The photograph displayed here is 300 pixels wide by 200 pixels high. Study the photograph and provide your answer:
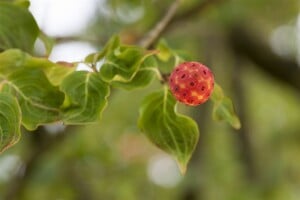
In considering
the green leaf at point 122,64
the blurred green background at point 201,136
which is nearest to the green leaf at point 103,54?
the green leaf at point 122,64

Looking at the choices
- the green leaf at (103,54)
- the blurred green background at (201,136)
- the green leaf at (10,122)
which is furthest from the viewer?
the blurred green background at (201,136)

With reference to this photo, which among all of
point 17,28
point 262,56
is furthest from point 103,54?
point 262,56

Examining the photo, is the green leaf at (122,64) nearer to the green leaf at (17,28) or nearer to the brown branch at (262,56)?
the green leaf at (17,28)

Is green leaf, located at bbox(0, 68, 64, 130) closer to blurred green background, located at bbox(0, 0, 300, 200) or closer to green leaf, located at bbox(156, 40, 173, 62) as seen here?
green leaf, located at bbox(156, 40, 173, 62)

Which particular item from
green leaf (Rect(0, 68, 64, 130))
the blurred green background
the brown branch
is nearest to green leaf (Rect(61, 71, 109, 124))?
green leaf (Rect(0, 68, 64, 130))

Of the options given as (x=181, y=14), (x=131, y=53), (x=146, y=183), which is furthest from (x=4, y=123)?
(x=146, y=183)

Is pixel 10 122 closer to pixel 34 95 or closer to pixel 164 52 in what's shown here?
pixel 34 95
